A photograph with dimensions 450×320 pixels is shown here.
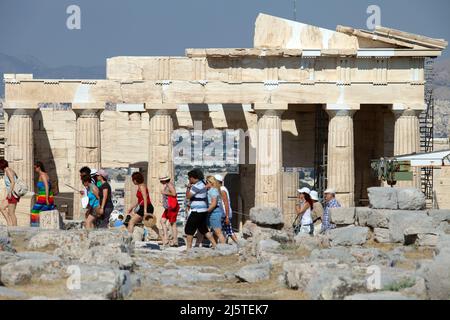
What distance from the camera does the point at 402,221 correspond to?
29.1 meters

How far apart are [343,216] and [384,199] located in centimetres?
96

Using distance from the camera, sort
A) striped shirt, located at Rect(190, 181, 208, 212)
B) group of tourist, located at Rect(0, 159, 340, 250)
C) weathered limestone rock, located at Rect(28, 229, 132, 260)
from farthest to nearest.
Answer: group of tourist, located at Rect(0, 159, 340, 250) → striped shirt, located at Rect(190, 181, 208, 212) → weathered limestone rock, located at Rect(28, 229, 132, 260)

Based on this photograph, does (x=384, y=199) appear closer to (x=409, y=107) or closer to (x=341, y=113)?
(x=341, y=113)

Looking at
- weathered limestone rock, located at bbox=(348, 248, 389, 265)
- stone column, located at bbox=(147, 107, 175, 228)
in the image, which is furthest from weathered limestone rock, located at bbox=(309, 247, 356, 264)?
stone column, located at bbox=(147, 107, 175, 228)

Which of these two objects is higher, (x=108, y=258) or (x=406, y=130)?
(x=406, y=130)

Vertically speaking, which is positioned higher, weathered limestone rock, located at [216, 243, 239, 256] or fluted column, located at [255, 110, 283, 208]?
fluted column, located at [255, 110, 283, 208]

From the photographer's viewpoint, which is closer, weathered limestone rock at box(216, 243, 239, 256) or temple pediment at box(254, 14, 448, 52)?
weathered limestone rock at box(216, 243, 239, 256)

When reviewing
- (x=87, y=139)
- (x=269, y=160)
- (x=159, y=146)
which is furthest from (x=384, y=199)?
(x=87, y=139)

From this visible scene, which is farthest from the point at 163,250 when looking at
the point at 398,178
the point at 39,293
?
the point at 39,293

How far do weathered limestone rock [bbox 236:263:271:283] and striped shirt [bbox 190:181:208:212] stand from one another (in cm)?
510

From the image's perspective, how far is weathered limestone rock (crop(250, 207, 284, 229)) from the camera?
31.2m

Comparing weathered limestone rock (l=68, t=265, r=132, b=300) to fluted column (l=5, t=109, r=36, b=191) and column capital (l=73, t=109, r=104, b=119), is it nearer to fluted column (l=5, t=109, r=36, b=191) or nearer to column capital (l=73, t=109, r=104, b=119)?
column capital (l=73, t=109, r=104, b=119)

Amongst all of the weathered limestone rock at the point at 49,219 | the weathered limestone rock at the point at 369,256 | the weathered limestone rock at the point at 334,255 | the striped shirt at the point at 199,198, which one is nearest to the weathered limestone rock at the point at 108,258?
the weathered limestone rock at the point at 334,255

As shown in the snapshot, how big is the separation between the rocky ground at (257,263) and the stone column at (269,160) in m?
12.3
